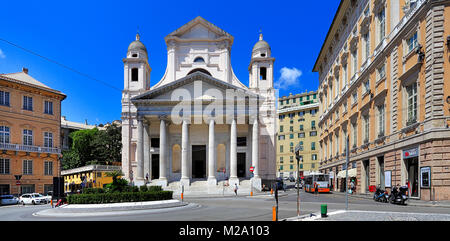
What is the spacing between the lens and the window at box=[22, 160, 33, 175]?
4175cm

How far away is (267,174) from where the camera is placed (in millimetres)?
52500

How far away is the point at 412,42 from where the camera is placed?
24.0 m

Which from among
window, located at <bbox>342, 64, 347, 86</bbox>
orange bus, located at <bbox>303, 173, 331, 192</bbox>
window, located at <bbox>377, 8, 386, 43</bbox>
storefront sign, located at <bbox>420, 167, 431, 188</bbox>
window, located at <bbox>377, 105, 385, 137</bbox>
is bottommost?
orange bus, located at <bbox>303, 173, 331, 192</bbox>

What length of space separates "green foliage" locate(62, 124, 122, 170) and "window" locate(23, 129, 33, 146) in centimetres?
2492

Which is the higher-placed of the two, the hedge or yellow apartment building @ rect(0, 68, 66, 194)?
yellow apartment building @ rect(0, 68, 66, 194)

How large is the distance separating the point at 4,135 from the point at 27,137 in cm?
248

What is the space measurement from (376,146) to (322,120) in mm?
25861

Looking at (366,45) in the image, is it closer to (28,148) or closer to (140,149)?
(140,149)

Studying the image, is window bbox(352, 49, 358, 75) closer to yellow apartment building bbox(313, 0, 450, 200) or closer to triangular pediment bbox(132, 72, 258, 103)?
yellow apartment building bbox(313, 0, 450, 200)

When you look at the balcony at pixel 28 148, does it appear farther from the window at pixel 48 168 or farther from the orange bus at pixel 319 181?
the orange bus at pixel 319 181

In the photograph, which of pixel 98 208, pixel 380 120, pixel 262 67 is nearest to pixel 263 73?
pixel 262 67

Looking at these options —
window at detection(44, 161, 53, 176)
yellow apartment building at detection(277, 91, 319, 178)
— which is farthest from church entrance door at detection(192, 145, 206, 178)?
yellow apartment building at detection(277, 91, 319, 178)

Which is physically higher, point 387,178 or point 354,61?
point 354,61
